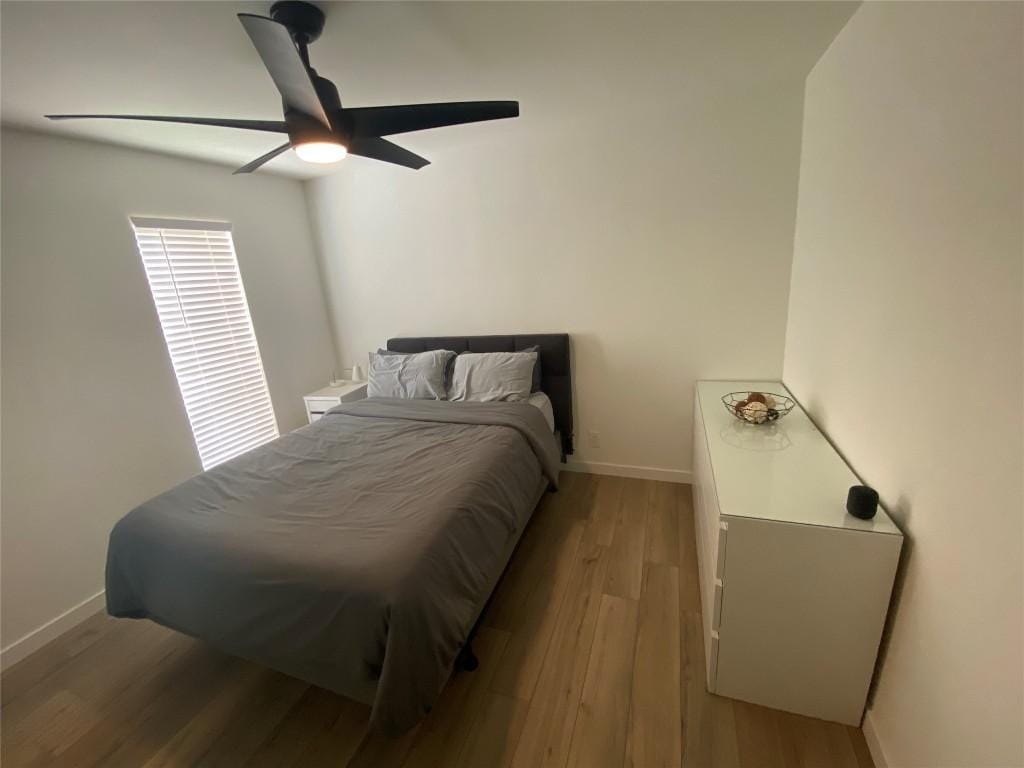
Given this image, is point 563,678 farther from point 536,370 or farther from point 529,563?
point 536,370

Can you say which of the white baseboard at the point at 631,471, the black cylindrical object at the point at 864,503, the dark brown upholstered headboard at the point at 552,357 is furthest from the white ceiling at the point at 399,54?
the white baseboard at the point at 631,471

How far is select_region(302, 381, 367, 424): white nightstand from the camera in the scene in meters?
3.10

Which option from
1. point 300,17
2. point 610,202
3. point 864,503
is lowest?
point 864,503

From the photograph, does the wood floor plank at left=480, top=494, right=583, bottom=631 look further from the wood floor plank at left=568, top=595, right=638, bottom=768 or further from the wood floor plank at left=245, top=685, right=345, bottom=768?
the wood floor plank at left=245, top=685, right=345, bottom=768

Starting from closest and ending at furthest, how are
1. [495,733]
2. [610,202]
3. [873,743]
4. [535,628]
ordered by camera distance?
[873,743]
[495,733]
[535,628]
[610,202]

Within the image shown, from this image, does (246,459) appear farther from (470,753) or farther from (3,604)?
(470,753)

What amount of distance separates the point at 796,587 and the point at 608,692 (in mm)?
744

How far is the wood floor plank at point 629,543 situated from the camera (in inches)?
75.8

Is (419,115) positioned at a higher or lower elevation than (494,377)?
higher

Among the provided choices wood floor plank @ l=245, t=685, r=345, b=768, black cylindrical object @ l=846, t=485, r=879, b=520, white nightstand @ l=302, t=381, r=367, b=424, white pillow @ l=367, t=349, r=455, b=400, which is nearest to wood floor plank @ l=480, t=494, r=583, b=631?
wood floor plank @ l=245, t=685, r=345, b=768

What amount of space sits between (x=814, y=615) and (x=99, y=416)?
126 inches

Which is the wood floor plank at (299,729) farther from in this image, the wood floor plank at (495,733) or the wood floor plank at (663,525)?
the wood floor plank at (663,525)

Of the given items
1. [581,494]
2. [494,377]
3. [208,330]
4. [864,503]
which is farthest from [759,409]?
[208,330]

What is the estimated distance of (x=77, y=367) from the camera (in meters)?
2.02
